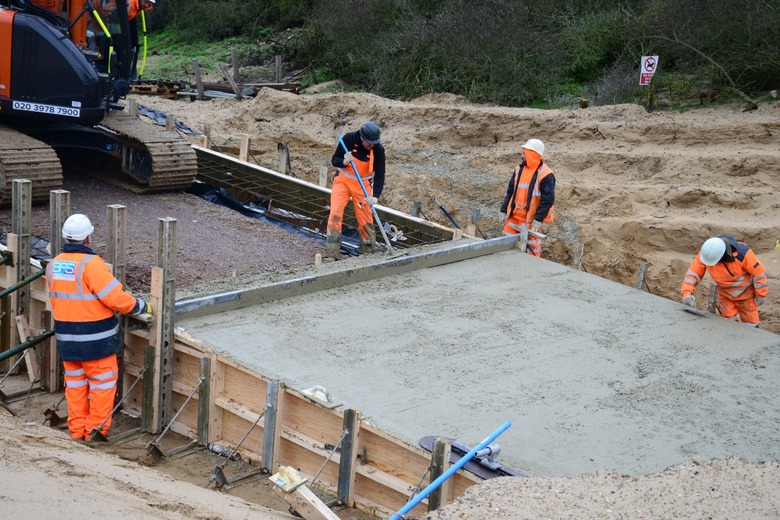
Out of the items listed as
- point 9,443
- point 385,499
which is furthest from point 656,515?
point 9,443

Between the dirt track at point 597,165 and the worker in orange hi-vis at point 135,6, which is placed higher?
the worker in orange hi-vis at point 135,6

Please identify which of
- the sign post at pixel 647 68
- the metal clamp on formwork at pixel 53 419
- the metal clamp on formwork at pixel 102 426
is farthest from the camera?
the sign post at pixel 647 68

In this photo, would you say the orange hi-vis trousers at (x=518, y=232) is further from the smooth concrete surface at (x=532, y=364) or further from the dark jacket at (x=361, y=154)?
the dark jacket at (x=361, y=154)

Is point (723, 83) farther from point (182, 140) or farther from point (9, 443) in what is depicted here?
point (9, 443)

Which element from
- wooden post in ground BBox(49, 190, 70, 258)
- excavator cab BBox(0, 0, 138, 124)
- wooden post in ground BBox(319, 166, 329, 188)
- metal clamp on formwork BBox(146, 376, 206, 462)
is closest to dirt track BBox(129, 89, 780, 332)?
wooden post in ground BBox(319, 166, 329, 188)

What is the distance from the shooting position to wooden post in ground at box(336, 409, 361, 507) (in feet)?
17.6

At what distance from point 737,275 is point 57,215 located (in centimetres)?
612

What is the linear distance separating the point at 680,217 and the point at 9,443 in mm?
9015

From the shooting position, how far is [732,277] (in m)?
8.05

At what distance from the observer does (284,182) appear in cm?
1165

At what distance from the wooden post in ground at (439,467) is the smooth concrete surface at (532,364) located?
1.14ft

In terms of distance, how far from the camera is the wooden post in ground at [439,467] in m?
4.89

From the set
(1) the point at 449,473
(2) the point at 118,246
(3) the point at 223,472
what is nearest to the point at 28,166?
(2) the point at 118,246

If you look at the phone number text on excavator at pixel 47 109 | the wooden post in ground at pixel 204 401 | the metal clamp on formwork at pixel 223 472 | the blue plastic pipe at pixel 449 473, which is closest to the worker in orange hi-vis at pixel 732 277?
the blue plastic pipe at pixel 449 473
